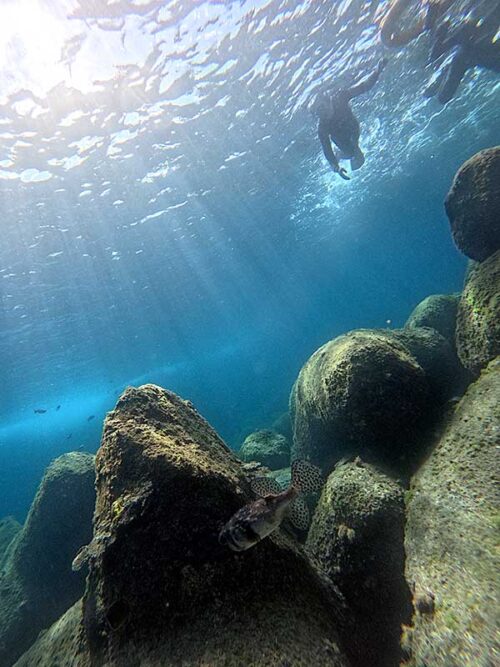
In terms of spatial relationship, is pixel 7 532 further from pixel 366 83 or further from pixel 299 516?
pixel 366 83

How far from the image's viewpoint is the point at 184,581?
2104 millimetres

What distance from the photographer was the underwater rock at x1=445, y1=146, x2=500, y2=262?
4.99 m

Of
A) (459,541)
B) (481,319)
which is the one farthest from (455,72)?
(459,541)

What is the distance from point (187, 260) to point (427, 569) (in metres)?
22.2

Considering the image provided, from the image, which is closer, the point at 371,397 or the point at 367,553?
the point at 367,553

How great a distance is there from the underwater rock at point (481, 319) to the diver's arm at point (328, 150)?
739cm

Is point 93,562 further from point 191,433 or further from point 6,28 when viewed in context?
point 6,28

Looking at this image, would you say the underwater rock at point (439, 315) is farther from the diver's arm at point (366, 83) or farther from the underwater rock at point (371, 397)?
the diver's arm at point (366, 83)

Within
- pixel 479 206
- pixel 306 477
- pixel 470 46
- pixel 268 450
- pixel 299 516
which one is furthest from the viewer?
pixel 268 450

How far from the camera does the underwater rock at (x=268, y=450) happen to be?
1034 centimetres

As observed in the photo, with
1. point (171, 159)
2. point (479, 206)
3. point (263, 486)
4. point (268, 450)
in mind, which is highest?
point (171, 159)

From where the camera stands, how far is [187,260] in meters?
23.1

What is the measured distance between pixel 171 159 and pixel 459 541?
15541mm

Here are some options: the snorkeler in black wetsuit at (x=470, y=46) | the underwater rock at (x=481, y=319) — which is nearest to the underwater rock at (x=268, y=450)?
the underwater rock at (x=481, y=319)
